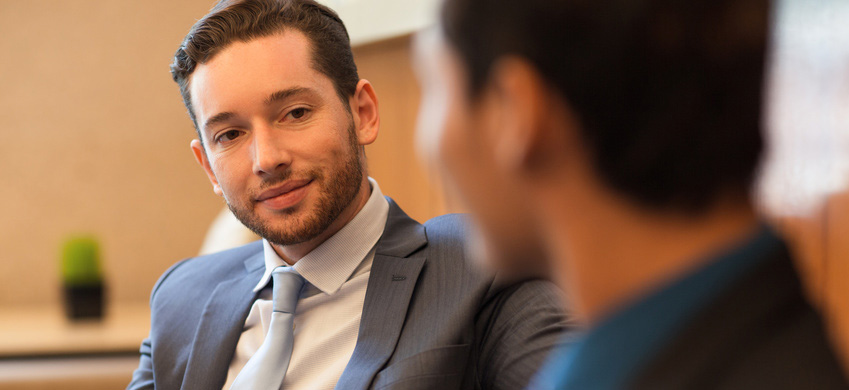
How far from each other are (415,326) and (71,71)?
3172 millimetres

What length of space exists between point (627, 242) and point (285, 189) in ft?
3.59

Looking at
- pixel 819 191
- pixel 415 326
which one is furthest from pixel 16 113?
pixel 819 191

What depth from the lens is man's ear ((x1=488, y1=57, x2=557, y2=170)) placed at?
55cm

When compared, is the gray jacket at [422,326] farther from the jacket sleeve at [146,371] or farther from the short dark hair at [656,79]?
the short dark hair at [656,79]

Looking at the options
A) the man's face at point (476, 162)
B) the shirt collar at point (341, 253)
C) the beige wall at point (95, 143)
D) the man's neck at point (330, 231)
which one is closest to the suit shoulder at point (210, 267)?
the man's neck at point (330, 231)

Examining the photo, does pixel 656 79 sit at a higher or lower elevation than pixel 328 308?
higher

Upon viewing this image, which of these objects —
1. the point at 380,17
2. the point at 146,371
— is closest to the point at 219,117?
the point at 146,371

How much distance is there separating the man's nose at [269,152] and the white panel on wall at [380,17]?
1.59 metres

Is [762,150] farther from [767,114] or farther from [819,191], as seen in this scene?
[819,191]

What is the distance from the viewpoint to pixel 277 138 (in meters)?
1.55

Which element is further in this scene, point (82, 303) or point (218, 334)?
point (82, 303)

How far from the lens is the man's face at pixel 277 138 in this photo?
1549mm

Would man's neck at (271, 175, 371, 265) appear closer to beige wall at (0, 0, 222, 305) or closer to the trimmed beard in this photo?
the trimmed beard

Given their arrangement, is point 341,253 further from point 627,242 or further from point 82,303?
point 82,303
